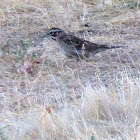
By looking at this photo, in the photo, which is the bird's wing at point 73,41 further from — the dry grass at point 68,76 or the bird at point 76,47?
the dry grass at point 68,76

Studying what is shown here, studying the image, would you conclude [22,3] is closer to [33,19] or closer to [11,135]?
[33,19]

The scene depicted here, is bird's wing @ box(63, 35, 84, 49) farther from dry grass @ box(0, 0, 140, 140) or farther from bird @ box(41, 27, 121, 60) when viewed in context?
dry grass @ box(0, 0, 140, 140)

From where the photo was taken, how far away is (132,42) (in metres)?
8.80

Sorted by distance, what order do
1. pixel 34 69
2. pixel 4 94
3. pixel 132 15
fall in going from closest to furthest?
pixel 4 94, pixel 34 69, pixel 132 15

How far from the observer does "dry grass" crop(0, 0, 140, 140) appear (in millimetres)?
5652

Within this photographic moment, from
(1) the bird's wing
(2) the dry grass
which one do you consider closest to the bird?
(1) the bird's wing

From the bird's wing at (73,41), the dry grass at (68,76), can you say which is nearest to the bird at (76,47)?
the bird's wing at (73,41)

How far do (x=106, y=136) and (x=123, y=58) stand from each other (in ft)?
9.16

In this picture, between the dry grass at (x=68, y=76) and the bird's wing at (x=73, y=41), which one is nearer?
the dry grass at (x=68, y=76)

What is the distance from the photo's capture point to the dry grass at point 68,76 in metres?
5.65

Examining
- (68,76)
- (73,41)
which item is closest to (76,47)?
(73,41)

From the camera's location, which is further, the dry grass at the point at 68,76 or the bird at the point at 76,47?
the bird at the point at 76,47

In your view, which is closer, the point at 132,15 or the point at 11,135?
the point at 11,135

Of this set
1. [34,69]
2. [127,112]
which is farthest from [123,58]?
[127,112]
